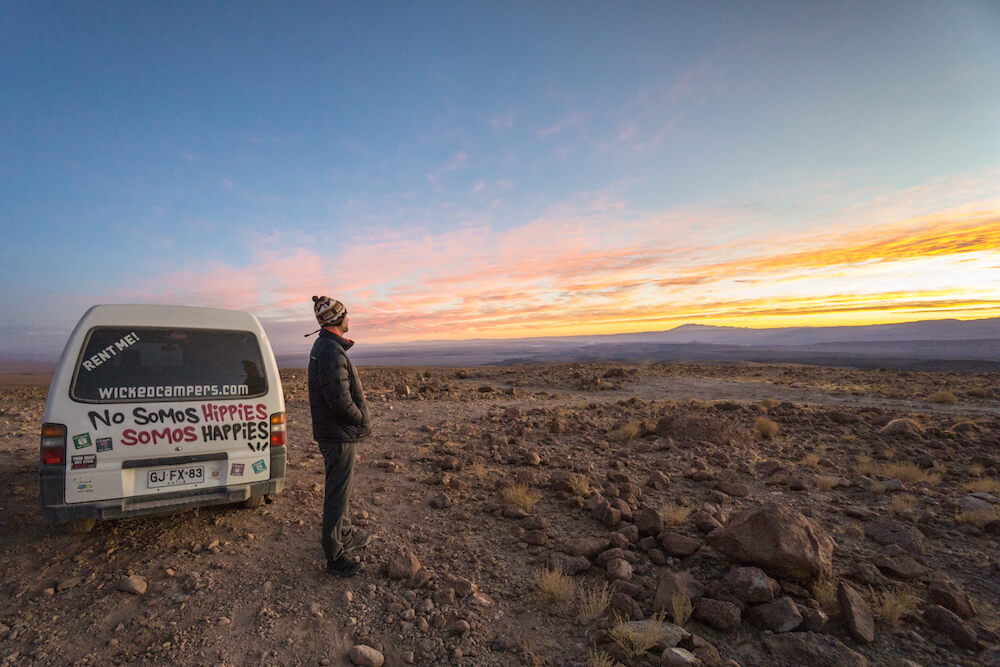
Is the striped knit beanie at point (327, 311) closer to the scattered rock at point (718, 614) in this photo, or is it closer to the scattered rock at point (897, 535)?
the scattered rock at point (718, 614)

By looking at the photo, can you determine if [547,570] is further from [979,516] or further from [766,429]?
[766,429]

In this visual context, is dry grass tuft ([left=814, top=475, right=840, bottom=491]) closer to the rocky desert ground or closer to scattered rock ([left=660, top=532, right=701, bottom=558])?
the rocky desert ground

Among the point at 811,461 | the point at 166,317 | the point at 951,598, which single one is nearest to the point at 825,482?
the point at 811,461

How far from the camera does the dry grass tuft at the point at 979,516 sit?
4.84 m

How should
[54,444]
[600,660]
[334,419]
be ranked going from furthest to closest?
[334,419], [54,444], [600,660]

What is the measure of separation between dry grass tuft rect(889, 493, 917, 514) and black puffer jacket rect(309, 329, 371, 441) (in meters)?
6.25

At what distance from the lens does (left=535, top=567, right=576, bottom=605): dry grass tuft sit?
3.62 metres

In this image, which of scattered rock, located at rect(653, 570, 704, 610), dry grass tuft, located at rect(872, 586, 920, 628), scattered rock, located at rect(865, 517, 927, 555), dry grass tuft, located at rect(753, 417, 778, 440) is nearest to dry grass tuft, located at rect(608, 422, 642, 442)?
dry grass tuft, located at rect(753, 417, 778, 440)

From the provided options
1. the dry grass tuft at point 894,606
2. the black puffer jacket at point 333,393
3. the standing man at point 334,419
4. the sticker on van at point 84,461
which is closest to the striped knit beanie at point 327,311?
the standing man at point 334,419

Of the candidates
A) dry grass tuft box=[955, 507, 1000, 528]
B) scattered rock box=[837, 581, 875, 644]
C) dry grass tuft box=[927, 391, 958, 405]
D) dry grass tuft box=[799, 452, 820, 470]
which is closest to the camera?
scattered rock box=[837, 581, 875, 644]

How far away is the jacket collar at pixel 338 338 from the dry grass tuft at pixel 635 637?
3073 mm

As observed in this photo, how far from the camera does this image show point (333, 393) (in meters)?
3.81

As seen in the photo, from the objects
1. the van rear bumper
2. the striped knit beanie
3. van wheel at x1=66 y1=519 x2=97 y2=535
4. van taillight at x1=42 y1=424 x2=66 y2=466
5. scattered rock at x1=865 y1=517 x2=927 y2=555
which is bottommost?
scattered rock at x1=865 y1=517 x2=927 y2=555

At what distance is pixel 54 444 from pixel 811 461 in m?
9.86
